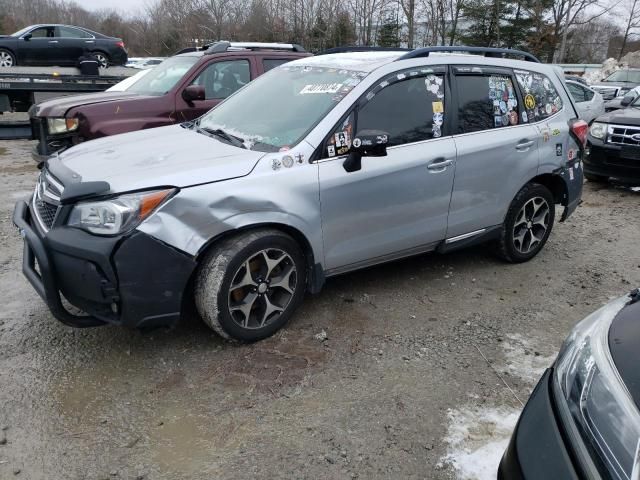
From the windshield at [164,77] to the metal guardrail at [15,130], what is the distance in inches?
65.0

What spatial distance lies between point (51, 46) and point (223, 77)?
10908mm

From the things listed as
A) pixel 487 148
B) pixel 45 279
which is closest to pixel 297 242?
pixel 45 279

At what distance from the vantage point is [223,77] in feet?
22.6

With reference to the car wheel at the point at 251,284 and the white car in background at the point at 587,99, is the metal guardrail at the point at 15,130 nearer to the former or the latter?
the car wheel at the point at 251,284

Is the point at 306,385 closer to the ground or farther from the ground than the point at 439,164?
closer to the ground

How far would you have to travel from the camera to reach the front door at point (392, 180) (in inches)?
138

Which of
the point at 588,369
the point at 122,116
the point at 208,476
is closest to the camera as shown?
the point at 588,369

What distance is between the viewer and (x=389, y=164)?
3680 mm

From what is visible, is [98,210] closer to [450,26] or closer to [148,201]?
[148,201]

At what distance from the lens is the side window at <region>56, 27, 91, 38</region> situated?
15.3m

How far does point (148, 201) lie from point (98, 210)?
10.8 inches

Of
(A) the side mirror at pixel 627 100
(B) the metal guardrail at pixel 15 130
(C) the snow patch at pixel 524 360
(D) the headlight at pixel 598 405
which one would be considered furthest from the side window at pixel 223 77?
(A) the side mirror at pixel 627 100

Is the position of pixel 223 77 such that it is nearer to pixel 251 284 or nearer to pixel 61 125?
pixel 61 125

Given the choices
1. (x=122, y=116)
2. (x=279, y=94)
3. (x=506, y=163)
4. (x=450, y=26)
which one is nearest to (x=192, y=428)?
(x=279, y=94)
